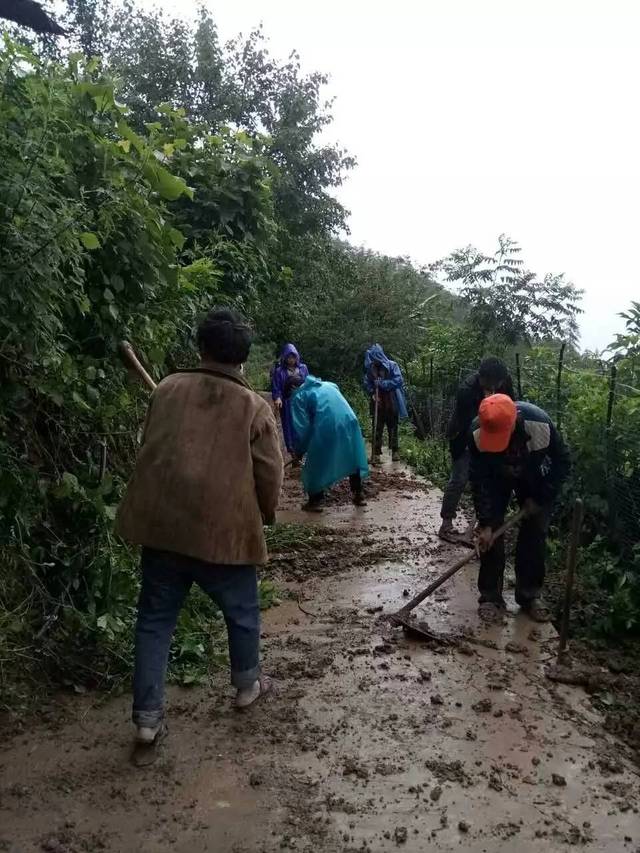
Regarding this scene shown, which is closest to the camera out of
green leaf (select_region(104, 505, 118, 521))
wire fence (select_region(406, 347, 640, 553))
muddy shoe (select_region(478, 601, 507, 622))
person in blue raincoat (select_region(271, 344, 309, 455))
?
green leaf (select_region(104, 505, 118, 521))

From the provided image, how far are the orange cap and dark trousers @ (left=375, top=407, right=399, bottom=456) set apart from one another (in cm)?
581

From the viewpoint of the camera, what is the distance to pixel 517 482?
466 centimetres

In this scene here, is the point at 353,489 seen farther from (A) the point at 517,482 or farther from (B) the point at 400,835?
(B) the point at 400,835

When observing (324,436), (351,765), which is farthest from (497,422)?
(324,436)

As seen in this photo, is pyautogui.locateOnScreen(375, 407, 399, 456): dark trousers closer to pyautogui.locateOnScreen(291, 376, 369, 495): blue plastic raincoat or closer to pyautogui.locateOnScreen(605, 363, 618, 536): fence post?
pyautogui.locateOnScreen(291, 376, 369, 495): blue plastic raincoat

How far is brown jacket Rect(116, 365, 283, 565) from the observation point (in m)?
2.92

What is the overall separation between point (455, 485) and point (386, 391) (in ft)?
12.5

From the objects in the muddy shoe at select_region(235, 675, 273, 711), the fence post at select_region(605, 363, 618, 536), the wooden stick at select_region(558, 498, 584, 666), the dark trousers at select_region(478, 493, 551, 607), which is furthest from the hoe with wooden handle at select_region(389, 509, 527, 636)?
the muddy shoe at select_region(235, 675, 273, 711)

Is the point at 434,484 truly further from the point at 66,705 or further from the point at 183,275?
the point at 66,705

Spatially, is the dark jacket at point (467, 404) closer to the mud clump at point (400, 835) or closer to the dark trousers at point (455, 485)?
the dark trousers at point (455, 485)

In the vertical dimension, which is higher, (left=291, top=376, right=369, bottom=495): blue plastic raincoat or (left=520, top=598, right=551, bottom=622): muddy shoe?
(left=291, top=376, right=369, bottom=495): blue plastic raincoat

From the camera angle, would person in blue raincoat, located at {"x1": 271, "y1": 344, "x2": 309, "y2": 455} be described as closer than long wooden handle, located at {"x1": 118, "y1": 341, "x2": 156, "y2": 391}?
No

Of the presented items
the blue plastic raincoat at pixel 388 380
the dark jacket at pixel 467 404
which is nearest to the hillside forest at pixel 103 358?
the dark jacket at pixel 467 404

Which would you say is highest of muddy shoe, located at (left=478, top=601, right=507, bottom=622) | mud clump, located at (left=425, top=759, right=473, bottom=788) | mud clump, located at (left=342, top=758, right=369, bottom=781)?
muddy shoe, located at (left=478, top=601, right=507, bottom=622)
